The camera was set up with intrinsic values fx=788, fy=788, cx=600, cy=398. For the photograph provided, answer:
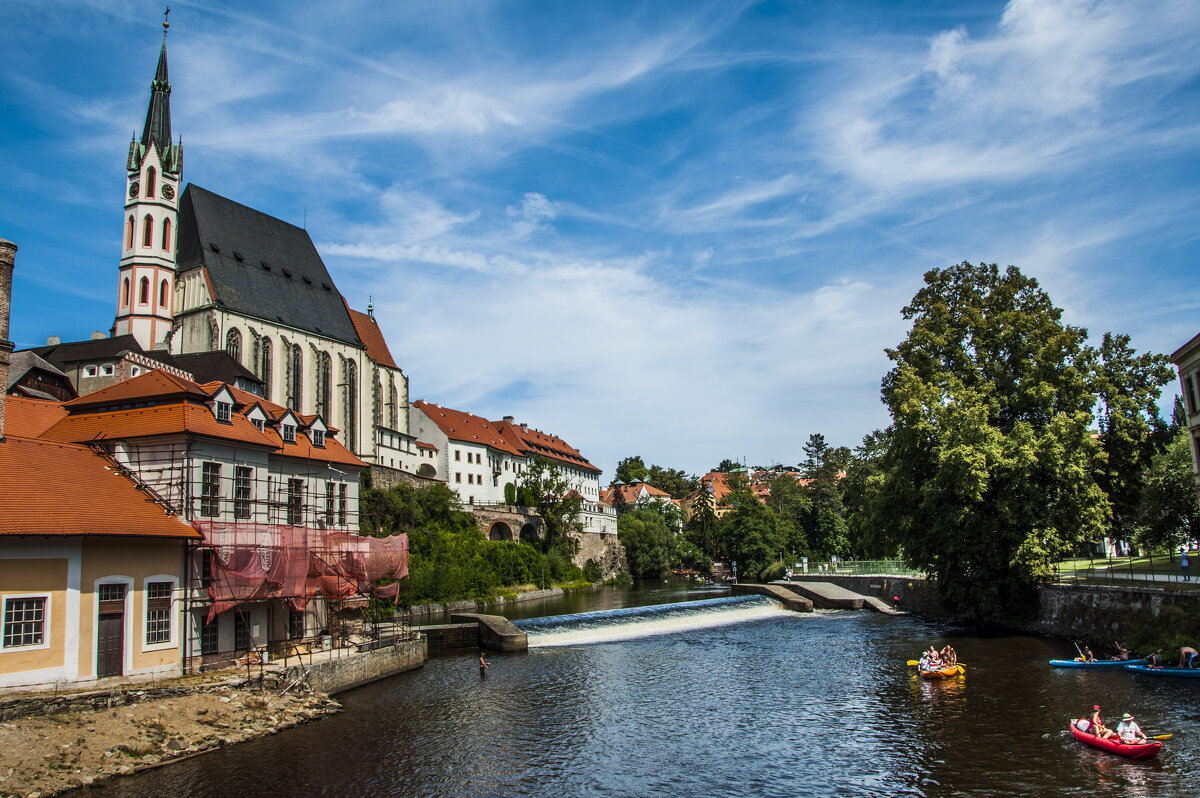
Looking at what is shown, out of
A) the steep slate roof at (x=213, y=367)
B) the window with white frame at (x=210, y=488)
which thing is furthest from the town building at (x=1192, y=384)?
the steep slate roof at (x=213, y=367)

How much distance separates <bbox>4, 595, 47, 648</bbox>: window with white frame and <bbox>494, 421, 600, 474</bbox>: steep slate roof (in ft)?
268

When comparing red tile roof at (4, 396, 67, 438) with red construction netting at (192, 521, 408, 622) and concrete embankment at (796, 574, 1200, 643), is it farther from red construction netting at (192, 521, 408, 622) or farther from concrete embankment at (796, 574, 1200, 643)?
concrete embankment at (796, 574, 1200, 643)

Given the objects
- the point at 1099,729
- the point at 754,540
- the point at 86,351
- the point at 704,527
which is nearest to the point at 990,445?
the point at 1099,729

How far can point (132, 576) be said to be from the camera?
2236 centimetres

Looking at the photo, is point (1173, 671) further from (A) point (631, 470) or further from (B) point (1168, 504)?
(A) point (631, 470)

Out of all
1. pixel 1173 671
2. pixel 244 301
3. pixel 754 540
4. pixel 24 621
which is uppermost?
pixel 244 301

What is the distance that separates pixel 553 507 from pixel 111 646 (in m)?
63.5

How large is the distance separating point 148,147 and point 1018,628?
6962 centimetres

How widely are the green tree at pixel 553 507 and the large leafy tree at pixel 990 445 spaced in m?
47.6

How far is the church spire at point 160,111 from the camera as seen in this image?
64.7 m

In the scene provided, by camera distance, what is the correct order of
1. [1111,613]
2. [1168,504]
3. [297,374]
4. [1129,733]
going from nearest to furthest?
[1129,733], [1111,613], [1168,504], [297,374]

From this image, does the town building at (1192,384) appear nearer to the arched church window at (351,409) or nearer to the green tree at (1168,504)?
the green tree at (1168,504)

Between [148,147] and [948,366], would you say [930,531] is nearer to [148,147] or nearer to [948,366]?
[948,366]

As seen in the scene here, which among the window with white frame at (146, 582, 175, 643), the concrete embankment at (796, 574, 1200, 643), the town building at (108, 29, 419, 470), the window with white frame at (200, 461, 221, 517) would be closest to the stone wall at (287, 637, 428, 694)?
the window with white frame at (146, 582, 175, 643)
